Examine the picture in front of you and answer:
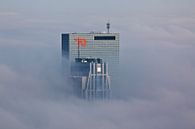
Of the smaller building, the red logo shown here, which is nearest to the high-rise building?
the red logo

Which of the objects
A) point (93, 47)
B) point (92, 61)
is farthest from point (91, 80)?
point (93, 47)

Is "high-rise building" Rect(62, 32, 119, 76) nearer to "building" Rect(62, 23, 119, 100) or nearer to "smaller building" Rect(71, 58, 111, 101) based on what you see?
"building" Rect(62, 23, 119, 100)

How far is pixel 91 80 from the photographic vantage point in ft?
354

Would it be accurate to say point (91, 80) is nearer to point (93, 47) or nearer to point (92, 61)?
point (92, 61)

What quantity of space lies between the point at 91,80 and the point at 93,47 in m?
2.28

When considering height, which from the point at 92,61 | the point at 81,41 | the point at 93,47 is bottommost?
the point at 92,61

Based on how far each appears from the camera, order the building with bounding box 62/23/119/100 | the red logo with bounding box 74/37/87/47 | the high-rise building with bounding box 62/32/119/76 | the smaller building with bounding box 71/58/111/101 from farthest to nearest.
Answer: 1. the red logo with bounding box 74/37/87/47
2. the high-rise building with bounding box 62/32/119/76
3. the building with bounding box 62/23/119/100
4. the smaller building with bounding box 71/58/111/101

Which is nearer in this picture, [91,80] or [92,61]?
[91,80]

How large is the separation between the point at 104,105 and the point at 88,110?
2.61 m

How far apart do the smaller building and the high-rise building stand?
48 centimetres

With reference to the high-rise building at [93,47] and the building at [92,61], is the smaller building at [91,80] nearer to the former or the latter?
the building at [92,61]

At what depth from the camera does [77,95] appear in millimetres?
107438

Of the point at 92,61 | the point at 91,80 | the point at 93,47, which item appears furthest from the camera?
the point at 93,47

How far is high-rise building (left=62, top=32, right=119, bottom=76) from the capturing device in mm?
107750
